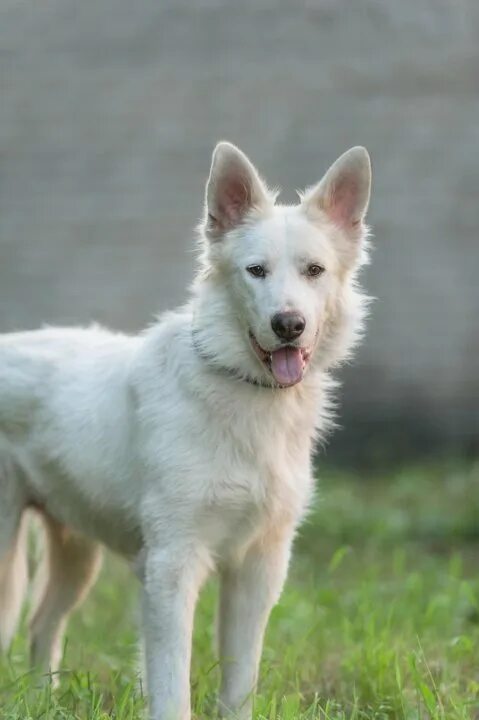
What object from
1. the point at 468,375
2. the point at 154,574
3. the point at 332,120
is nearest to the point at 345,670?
the point at 154,574

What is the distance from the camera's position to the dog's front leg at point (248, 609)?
4.48 m

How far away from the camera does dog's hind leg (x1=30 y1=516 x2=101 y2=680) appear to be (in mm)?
5230

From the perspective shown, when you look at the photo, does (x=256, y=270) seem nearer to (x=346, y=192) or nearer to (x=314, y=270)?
(x=314, y=270)

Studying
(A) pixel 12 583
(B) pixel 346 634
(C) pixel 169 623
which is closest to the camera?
(C) pixel 169 623

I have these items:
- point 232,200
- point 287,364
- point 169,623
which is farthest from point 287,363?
point 169,623

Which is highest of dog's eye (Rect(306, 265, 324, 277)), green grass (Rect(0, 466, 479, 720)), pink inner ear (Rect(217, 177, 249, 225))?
pink inner ear (Rect(217, 177, 249, 225))

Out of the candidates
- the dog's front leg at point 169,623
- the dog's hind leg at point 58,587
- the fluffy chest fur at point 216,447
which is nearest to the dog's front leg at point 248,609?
the fluffy chest fur at point 216,447

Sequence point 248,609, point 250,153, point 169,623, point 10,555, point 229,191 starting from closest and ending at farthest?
point 169,623, point 229,191, point 248,609, point 10,555, point 250,153

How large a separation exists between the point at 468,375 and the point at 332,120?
2.38 m

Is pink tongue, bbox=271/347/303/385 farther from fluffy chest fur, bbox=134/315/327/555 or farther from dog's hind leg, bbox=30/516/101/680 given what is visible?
dog's hind leg, bbox=30/516/101/680

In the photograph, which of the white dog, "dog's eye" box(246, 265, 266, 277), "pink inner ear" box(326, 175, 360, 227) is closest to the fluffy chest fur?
the white dog

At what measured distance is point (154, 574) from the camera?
13.8ft

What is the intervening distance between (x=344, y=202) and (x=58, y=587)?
204 cm

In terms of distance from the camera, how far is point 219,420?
433 centimetres
